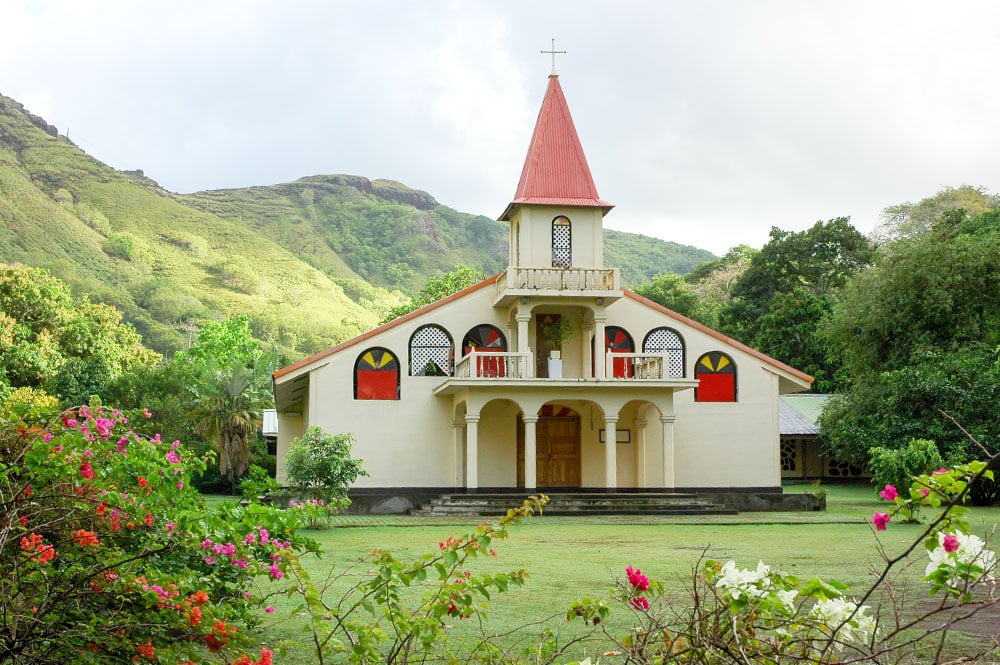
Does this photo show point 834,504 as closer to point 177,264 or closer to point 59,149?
point 177,264

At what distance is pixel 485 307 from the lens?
29.5m

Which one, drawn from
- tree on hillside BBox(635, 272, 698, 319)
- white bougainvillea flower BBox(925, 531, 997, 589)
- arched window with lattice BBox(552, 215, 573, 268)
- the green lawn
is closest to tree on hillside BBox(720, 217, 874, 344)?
tree on hillside BBox(635, 272, 698, 319)

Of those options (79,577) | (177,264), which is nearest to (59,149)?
(177,264)

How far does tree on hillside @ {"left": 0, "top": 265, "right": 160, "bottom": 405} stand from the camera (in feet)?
149

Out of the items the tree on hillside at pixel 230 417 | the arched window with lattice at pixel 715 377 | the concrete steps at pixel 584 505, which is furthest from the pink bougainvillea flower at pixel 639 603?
the tree on hillside at pixel 230 417

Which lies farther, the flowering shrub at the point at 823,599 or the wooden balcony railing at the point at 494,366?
the wooden balcony railing at the point at 494,366

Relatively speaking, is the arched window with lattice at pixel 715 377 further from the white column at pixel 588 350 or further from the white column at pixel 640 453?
the white column at pixel 588 350

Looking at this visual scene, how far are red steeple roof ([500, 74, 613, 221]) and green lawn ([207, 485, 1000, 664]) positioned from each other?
9.11 metres

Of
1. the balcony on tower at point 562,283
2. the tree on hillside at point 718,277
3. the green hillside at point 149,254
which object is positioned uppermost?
the green hillside at point 149,254

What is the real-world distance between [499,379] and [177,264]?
296 ft

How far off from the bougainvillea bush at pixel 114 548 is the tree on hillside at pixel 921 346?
78.3 ft

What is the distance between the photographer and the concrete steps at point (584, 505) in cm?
2512

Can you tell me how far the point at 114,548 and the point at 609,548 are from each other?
1102 cm

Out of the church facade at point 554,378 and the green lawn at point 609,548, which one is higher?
the church facade at point 554,378
